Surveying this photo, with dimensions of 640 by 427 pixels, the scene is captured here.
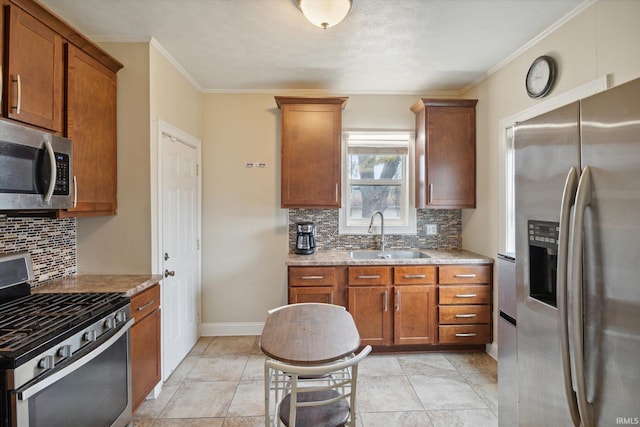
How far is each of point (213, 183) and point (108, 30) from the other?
1.57m

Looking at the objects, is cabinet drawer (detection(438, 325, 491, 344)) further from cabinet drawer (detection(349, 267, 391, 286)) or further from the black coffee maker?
the black coffee maker

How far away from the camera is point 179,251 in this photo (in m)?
2.79

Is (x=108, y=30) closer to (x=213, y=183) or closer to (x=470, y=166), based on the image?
(x=213, y=183)

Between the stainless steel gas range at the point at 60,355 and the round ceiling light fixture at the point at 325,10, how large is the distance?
Answer: 2.02 m

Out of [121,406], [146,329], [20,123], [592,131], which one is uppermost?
[20,123]

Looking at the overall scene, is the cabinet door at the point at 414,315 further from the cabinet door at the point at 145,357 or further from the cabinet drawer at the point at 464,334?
the cabinet door at the point at 145,357

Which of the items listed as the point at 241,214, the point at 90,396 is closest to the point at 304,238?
the point at 241,214

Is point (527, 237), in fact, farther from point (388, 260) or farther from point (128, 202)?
point (128, 202)

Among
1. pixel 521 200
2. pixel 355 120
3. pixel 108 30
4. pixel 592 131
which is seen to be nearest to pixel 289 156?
pixel 355 120

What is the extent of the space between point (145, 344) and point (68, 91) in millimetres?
1658

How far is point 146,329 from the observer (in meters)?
2.10

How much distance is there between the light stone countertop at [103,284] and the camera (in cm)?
190

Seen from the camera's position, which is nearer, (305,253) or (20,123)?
(20,123)

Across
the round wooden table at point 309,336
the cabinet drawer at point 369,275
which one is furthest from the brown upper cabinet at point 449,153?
the round wooden table at point 309,336
